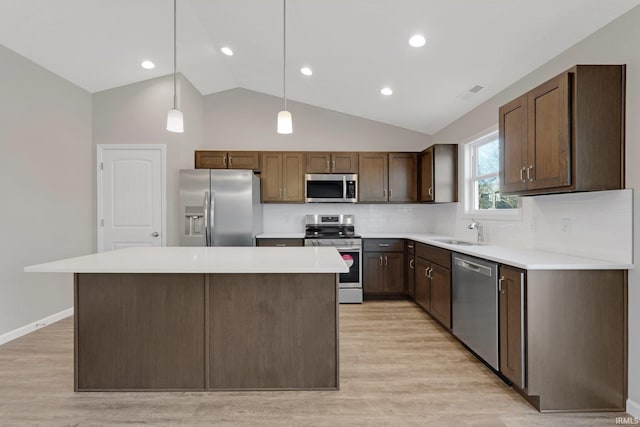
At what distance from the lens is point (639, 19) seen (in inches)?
74.7

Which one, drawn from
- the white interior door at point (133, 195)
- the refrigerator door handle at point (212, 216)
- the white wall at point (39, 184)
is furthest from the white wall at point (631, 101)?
the white wall at point (39, 184)

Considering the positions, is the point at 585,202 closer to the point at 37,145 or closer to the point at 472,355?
the point at 472,355

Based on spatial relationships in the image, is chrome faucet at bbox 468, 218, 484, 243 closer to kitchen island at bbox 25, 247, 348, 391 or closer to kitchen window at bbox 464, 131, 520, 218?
kitchen window at bbox 464, 131, 520, 218

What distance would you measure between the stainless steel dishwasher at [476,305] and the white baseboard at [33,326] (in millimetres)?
4101

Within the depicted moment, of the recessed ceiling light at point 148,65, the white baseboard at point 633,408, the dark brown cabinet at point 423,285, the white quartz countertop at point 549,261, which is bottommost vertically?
the white baseboard at point 633,408

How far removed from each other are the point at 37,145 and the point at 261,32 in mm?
2536

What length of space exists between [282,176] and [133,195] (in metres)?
1.94

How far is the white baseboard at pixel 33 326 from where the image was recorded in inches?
121

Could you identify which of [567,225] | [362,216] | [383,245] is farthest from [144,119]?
[567,225]

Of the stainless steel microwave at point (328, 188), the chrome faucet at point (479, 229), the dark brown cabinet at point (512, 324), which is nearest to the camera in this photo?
the dark brown cabinet at point (512, 324)

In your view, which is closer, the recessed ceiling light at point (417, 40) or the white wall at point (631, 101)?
the white wall at point (631, 101)

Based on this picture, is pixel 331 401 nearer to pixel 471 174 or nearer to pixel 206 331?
pixel 206 331

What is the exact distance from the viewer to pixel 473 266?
2.69 metres

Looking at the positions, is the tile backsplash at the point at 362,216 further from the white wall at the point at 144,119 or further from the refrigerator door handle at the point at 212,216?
the white wall at the point at 144,119
